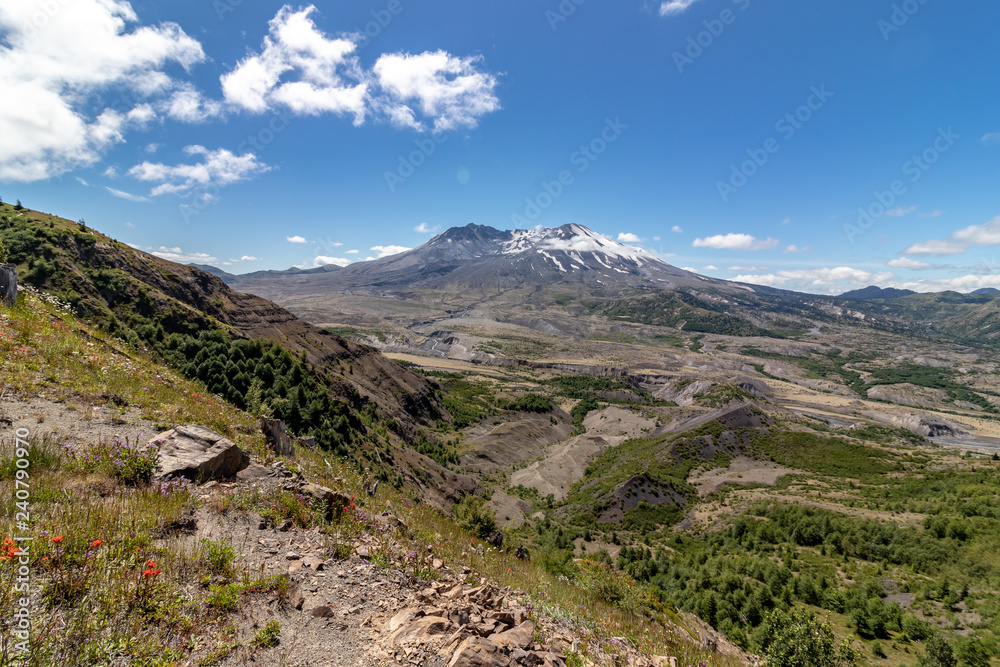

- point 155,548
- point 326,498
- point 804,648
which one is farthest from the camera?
point 804,648

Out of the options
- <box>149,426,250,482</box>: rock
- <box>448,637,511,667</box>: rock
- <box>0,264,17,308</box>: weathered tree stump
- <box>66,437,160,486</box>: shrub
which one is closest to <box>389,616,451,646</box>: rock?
<box>448,637,511,667</box>: rock

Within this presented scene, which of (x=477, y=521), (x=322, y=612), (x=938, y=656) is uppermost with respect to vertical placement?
(x=322, y=612)

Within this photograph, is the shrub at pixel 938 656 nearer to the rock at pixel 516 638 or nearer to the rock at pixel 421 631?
the rock at pixel 516 638

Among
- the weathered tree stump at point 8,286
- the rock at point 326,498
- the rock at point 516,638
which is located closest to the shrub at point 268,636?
the rock at point 516,638

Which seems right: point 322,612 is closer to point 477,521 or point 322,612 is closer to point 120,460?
point 120,460

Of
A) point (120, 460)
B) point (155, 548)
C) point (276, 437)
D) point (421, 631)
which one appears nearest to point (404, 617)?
point (421, 631)

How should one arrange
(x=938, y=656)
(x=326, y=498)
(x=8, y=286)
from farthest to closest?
(x=938, y=656) < (x=8, y=286) < (x=326, y=498)
